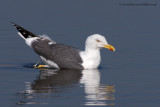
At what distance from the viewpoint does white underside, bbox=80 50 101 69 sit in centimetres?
2047

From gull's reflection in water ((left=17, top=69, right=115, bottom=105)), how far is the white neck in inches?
12.0

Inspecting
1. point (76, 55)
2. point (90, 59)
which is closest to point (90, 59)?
point (90, 59)

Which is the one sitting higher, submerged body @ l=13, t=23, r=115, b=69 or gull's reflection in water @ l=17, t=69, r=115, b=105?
submerged body @ l=13, t=23, r=115, b=69

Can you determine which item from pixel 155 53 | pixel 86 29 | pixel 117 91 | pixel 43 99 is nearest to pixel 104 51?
pixel 155 53

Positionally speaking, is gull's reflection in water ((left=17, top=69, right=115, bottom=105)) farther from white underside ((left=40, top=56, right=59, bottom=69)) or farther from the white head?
the white head

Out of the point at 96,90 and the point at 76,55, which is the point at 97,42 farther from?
the point at 96,90

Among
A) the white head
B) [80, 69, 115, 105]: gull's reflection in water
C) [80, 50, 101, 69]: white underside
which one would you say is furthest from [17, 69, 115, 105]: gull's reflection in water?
the white head

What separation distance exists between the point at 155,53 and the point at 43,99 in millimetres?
8858

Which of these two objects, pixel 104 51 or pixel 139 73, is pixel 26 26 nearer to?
pixel 104 51

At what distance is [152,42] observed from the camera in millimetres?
25344

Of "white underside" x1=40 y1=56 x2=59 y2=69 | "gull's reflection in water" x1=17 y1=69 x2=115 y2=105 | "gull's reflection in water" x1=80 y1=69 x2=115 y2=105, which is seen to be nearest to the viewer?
"gull's reflection in water" x1=80 y1=69 x2=115 y2=105

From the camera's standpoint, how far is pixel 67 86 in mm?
16828

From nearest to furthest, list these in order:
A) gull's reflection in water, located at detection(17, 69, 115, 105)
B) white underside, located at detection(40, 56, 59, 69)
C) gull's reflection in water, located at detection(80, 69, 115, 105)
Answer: gull's reflection in water, located at detection(80, 69, 115, 105) < gull's reflection in water, located at detection(17, 69, 115, 105) < white underside, located at detection(40, 56, 59, 69)

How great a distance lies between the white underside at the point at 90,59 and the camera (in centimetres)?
2047
